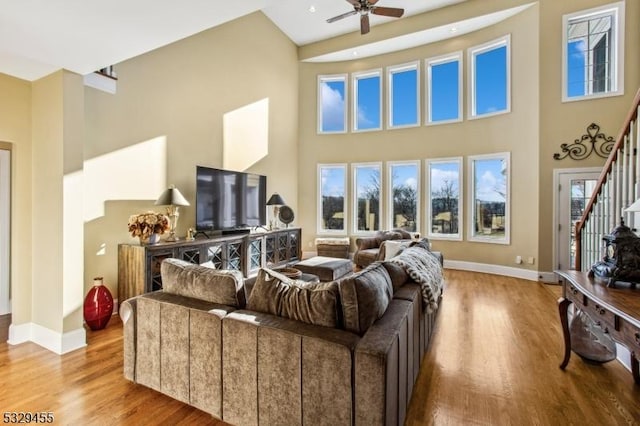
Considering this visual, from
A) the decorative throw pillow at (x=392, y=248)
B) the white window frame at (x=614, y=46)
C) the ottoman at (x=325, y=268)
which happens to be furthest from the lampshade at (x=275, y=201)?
the white window frame at (x=614, y=46)

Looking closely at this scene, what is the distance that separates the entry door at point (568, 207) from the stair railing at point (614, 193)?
2.21m

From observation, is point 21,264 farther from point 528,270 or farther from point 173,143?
point 528,270

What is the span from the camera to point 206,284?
6.91 ft

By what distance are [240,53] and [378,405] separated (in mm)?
6213

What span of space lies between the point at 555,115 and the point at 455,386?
5.47 meters

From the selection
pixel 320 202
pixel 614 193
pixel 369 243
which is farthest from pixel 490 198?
pixel 320 202

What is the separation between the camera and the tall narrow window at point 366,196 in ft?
24.9

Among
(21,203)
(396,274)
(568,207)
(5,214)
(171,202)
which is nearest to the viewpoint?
(396,274)

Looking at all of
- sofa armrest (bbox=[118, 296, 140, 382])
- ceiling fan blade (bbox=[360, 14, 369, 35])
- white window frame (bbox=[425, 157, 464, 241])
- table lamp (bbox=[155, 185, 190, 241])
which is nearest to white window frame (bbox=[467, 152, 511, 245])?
white window frame (bbox=[425, 157, 464, 241])

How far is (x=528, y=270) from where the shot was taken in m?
5.75

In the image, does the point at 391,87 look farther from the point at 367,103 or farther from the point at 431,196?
the point at 431,196

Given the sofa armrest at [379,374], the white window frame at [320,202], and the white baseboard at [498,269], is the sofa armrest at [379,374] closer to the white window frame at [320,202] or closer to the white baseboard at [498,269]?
the white baseboard at [498,269]

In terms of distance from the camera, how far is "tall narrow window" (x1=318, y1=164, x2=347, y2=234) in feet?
25.7

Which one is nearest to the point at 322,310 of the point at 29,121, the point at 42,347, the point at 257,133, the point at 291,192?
the point at 42,347
